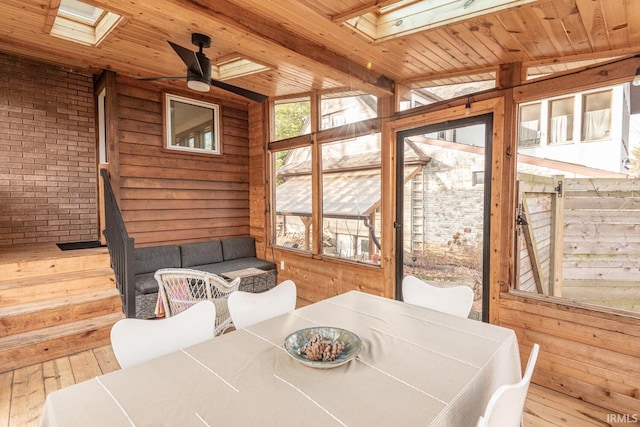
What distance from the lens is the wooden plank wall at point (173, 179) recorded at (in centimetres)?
427

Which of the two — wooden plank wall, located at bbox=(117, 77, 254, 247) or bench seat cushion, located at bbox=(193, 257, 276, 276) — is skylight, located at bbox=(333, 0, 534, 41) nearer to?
wooden plank wall, located at bbox=(117, 77, 254, 247)

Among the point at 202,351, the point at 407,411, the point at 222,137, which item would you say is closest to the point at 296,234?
the point at 222,137

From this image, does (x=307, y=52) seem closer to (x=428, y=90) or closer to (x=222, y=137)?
(x=428, y=90)

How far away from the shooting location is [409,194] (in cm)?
352

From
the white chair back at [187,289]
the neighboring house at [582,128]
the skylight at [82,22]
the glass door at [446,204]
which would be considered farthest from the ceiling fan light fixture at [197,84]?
the neighboring house at [582,128]

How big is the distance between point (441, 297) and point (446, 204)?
3.95 ft

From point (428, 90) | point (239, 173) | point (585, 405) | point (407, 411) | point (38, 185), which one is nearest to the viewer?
point (407, 411)

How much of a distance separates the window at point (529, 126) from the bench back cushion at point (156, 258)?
4278mm

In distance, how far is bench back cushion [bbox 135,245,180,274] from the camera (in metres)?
4.28

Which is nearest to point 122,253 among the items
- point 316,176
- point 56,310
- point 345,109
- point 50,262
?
point 56,310

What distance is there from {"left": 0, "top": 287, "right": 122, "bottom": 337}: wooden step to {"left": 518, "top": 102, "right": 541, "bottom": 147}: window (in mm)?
4045

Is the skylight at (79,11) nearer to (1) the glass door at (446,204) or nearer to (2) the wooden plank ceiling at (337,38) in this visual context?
(2) the wooden plank ceiling at (337,38)

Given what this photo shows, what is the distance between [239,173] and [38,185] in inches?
105

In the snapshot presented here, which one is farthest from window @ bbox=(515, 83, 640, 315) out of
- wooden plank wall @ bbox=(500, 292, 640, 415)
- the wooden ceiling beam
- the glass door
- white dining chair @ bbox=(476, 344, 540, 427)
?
white dining chair @ bbox=(476, 344, 540, 427)
